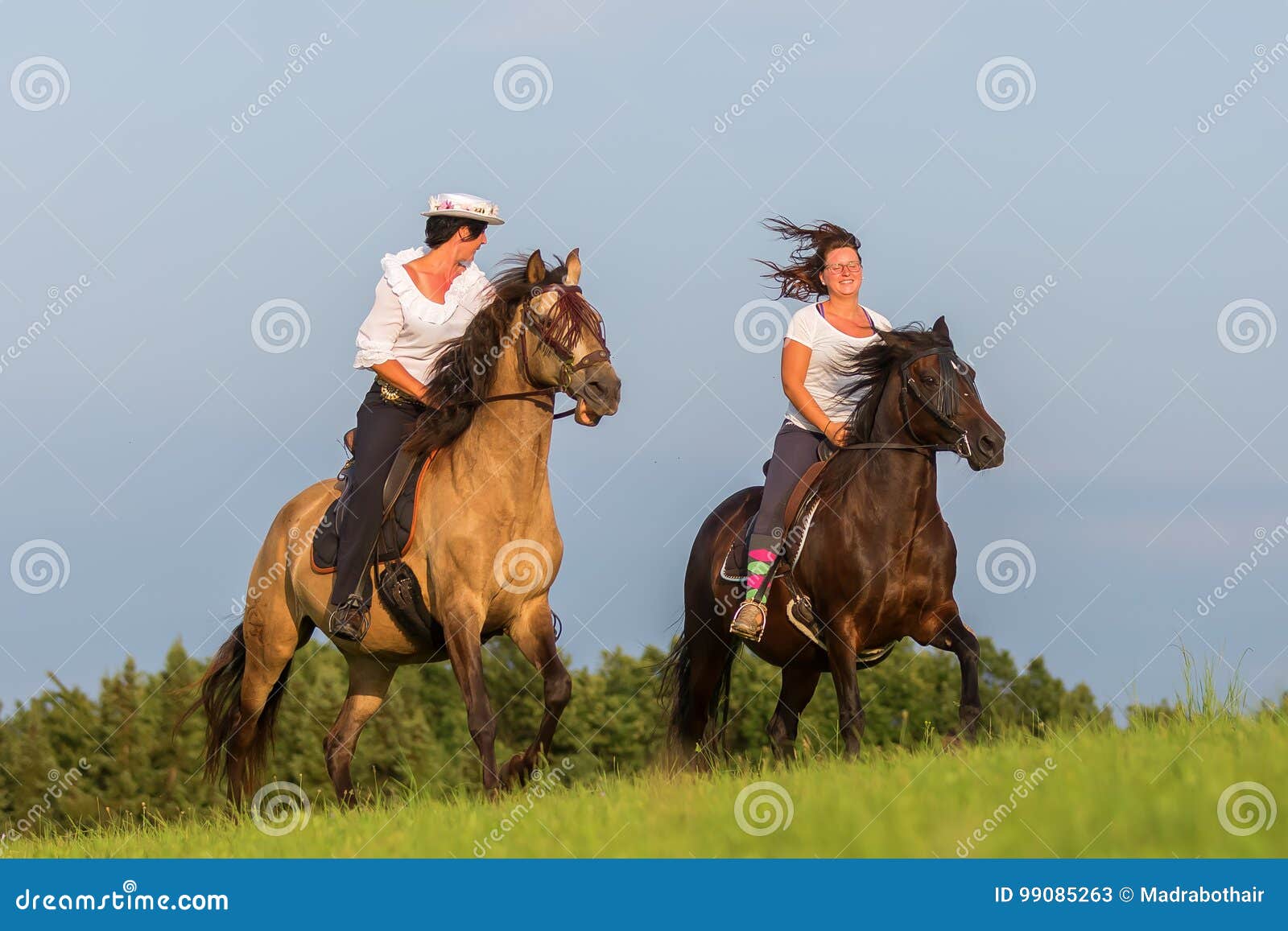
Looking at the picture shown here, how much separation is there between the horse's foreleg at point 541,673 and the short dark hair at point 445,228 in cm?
241

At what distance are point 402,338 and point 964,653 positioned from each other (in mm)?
4116

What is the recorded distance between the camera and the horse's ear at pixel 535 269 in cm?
959

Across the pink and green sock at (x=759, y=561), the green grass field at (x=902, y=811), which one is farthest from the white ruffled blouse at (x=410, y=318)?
the green grass field at (x=902, y=811)

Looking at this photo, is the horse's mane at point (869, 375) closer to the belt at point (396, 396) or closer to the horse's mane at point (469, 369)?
the horse's mane at point (469, 369)

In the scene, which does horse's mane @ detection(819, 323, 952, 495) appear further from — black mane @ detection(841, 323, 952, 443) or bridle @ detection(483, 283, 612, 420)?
bridle @ detection(483, 283, 612, 420)

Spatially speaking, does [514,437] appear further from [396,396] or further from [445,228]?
[445,228]

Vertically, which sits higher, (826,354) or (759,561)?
(826,354)

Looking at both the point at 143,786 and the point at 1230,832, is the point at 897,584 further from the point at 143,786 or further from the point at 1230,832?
the point at 143,786

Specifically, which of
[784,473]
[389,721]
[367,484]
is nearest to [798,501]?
[784,473]

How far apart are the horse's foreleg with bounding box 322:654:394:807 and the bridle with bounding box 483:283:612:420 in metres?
3.13

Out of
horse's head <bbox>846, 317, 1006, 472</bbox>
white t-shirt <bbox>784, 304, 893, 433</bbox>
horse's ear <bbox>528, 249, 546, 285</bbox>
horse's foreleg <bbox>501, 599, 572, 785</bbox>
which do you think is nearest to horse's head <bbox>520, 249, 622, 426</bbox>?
horse's ear <bbox>528, 249, 546, 285</bbox>

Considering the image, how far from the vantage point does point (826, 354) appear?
10672mm

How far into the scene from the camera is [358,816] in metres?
8.97

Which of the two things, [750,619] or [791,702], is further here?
[791,702]
